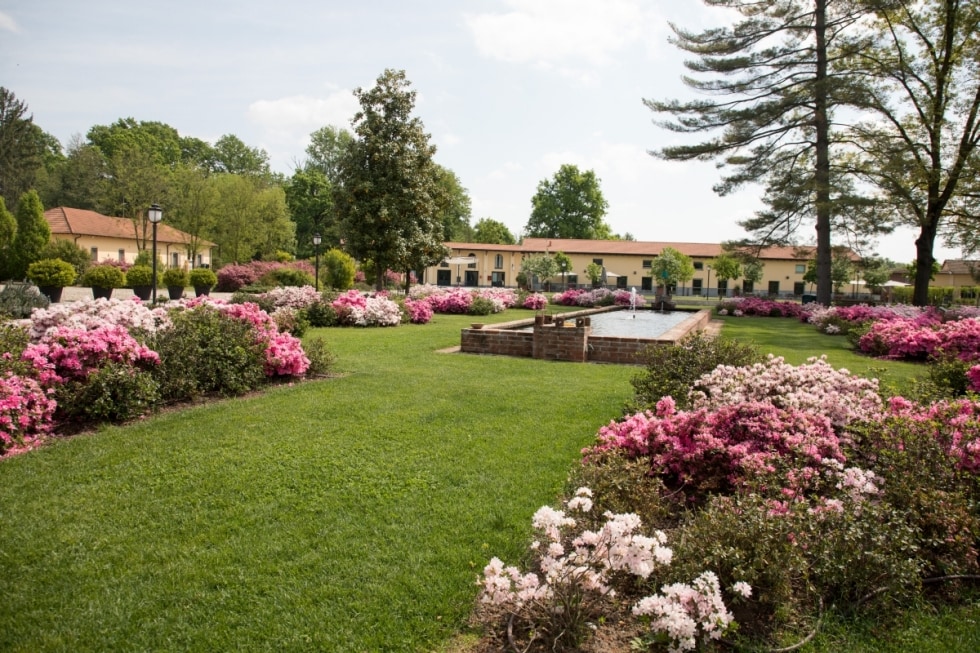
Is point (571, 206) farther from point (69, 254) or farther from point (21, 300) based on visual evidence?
point (21, 300)

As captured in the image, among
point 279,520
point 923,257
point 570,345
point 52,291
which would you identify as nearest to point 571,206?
point 923,257

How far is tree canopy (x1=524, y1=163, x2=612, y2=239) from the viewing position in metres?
68.6

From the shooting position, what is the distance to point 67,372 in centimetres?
536

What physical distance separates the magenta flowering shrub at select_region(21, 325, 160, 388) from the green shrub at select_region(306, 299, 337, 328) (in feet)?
28.0

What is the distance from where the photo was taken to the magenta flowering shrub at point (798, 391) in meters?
4.01

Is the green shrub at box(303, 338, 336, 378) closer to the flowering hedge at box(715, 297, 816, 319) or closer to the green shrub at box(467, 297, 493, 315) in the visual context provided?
the green shrub at box(467, 297, 493, 315)

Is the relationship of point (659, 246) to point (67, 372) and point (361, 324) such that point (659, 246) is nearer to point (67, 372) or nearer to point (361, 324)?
point (361, 324)

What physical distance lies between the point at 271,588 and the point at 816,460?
9.59ft

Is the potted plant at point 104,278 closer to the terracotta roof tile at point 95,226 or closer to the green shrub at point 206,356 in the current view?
the green shrub at point 206,356

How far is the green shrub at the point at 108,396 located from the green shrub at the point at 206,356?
15.6 inches

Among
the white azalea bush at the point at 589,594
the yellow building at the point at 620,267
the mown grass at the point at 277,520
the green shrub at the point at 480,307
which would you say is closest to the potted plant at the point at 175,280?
the green shrub at the point at 480,307

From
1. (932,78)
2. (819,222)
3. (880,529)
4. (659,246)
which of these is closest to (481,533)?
(880,529)

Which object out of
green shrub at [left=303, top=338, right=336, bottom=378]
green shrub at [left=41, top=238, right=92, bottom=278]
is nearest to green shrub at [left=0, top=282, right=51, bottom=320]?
green shrub at [left=303, top=338, right=336, bottom=378]

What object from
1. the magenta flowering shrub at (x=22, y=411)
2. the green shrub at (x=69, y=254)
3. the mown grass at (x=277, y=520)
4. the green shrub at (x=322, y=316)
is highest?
the green shrub at (x=69, y=254)
